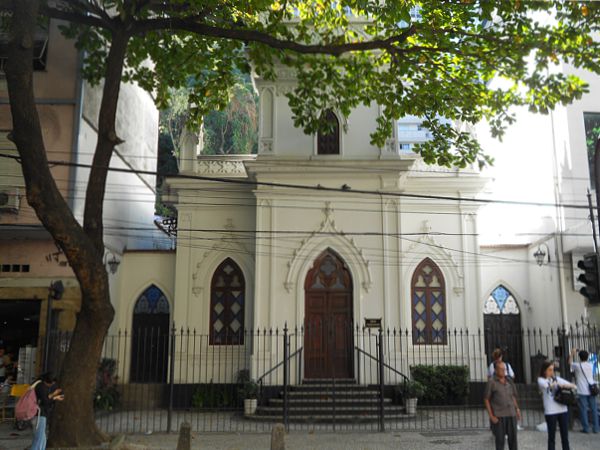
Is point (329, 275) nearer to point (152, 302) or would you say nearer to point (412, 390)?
point (412, 390)

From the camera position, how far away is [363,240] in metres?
18.0

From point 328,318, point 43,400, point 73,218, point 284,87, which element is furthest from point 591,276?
point 284,87

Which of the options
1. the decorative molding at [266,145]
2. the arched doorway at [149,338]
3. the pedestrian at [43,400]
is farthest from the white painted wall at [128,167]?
the pedestrian at [43,400]

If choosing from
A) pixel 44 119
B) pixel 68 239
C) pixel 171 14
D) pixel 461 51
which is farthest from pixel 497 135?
pixel 44 119

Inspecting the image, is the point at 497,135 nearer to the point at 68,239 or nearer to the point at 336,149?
the point at 336,149

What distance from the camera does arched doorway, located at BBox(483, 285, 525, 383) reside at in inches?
771

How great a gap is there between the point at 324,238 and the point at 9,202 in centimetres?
860

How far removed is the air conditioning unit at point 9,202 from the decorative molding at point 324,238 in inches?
296

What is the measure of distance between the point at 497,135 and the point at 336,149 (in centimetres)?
610

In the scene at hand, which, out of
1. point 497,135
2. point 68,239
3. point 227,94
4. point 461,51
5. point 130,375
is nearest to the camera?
point 68,239

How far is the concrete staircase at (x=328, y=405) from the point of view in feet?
49.6

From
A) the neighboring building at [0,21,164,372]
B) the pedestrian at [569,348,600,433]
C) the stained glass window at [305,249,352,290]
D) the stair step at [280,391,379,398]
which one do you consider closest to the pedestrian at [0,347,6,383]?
the neighboring building at [0,21,164,372]

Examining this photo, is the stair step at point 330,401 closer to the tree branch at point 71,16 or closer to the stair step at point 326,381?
the stair step at point 326,381

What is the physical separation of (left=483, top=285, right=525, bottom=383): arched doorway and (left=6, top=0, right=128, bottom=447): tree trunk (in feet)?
42.1
